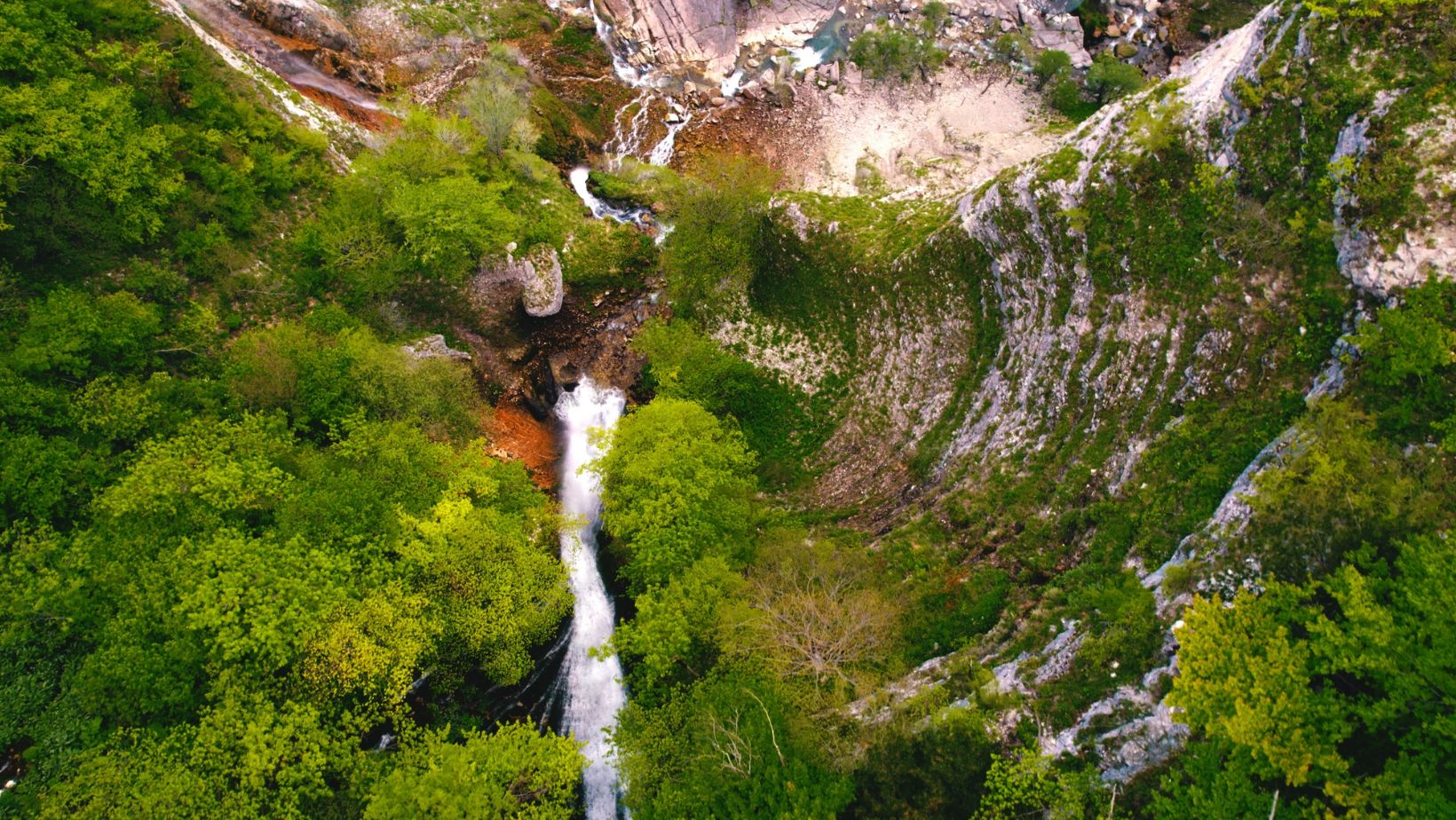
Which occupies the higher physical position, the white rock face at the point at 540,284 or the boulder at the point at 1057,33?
the boulder at the point at 1057,33

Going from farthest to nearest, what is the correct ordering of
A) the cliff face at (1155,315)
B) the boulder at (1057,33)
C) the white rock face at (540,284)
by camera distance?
1. the boulder at (1057,33)
2. the white rock face at (540,284)
3. the cliff face at (1155,315)

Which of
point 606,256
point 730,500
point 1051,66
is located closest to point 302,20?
point 606,256

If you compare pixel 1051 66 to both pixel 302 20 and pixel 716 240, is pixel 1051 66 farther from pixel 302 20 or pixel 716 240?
pixel 302 20

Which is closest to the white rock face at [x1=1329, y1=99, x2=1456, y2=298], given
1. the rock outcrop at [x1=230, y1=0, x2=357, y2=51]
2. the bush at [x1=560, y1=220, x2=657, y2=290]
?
the bush at [x1=560, y1=220, x2=657, y2=290]

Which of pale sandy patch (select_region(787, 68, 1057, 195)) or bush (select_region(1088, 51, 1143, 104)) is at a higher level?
bush (select_region(1088, 51, 1143, 104))

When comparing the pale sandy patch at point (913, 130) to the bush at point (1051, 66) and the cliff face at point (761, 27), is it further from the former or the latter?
the cliff face at point (761, 27)

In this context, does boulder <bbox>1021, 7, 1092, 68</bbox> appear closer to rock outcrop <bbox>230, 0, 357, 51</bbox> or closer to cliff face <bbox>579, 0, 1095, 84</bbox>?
cliff face <bbox>579, 0, 1095, 84</bbox>

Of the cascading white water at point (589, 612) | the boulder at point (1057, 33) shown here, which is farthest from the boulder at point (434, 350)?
the boulder at point (1057, 33)
